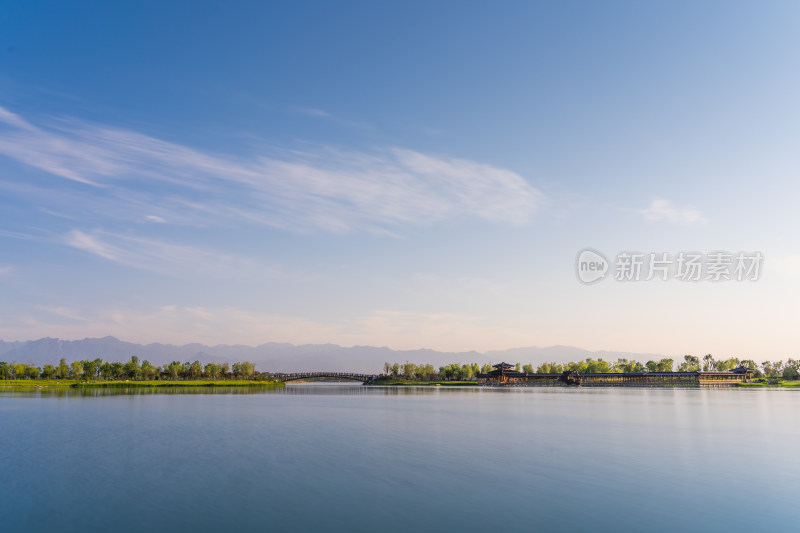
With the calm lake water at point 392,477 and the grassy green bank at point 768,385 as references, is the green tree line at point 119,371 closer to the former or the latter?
the calm lake water at point 392,477

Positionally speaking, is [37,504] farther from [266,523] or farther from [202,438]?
[202,438]

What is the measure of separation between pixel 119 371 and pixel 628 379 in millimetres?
163079

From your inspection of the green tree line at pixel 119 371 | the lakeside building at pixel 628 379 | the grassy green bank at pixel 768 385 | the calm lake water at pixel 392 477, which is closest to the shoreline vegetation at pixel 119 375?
the green tree line at pixel 119 371

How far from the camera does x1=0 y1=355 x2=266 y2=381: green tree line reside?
142 meters

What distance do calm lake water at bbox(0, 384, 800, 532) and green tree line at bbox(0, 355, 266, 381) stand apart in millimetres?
116812

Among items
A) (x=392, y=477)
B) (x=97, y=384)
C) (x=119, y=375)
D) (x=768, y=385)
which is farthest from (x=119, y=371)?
(x=768, y=385)

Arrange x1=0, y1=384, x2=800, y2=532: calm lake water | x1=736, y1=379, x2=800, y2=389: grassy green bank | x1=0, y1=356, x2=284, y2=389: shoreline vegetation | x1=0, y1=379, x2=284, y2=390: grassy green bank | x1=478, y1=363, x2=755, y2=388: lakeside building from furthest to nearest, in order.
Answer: x1=478, y1=363, x2=755, y2=388: lakeside building
x1=736, y1=379, x2=800, y2=389: grassy green bank
x1=0, y1=356, x2=284, y2=389: shoreline vegetation
x1=0, y1=379, x2=284, y2=390: grassy green bank
x1=0, y1=384, x2=800, y2=532: calm lake water

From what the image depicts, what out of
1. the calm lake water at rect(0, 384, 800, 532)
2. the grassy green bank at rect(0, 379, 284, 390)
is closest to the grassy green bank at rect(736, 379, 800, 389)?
the calm lake water at rect(0, 384, 800, 532)

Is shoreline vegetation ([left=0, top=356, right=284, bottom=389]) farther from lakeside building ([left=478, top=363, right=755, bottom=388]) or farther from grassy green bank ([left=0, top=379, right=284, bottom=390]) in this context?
lakeside building ([left=478, top=363, right=755, bottom=388])

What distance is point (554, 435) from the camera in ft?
125

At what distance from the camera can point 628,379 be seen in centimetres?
17912

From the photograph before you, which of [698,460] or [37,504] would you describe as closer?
[37,504]

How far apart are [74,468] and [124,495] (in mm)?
6522

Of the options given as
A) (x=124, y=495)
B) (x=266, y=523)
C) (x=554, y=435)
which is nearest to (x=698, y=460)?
(x=554, y=435)
